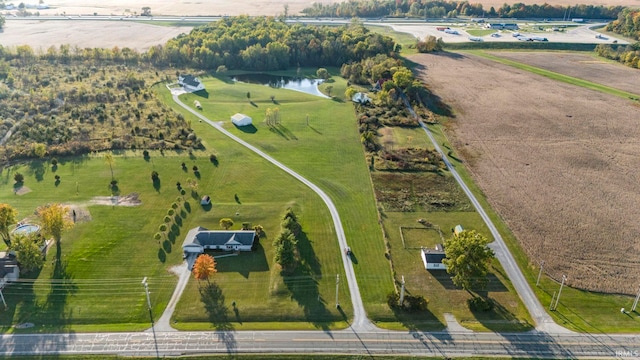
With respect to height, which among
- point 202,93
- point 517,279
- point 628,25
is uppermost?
point 628,25

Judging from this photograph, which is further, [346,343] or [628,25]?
[628,25]

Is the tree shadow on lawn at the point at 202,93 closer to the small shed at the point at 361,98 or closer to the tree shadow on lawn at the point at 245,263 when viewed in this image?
the small shed at the point at 361,98

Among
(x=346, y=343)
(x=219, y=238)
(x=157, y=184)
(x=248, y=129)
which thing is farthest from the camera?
(x=248, y=129)

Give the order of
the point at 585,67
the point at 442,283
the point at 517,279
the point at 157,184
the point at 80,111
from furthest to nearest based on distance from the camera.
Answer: the point at 585,67 < the point at 80,111 < the point at 157,184 < the point at 517,279 < the point at 442,283

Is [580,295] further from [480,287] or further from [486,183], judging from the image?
[486,183]

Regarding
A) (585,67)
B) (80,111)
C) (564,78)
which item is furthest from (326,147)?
(585,67)

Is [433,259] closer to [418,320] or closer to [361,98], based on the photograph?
[418,320]

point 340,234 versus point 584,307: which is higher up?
point 340,234

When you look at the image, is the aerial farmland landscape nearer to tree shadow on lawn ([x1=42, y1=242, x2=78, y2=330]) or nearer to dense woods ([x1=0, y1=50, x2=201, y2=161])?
tree shadow on lawn ([x1=42, y1=242, x2=78, y2=330])
